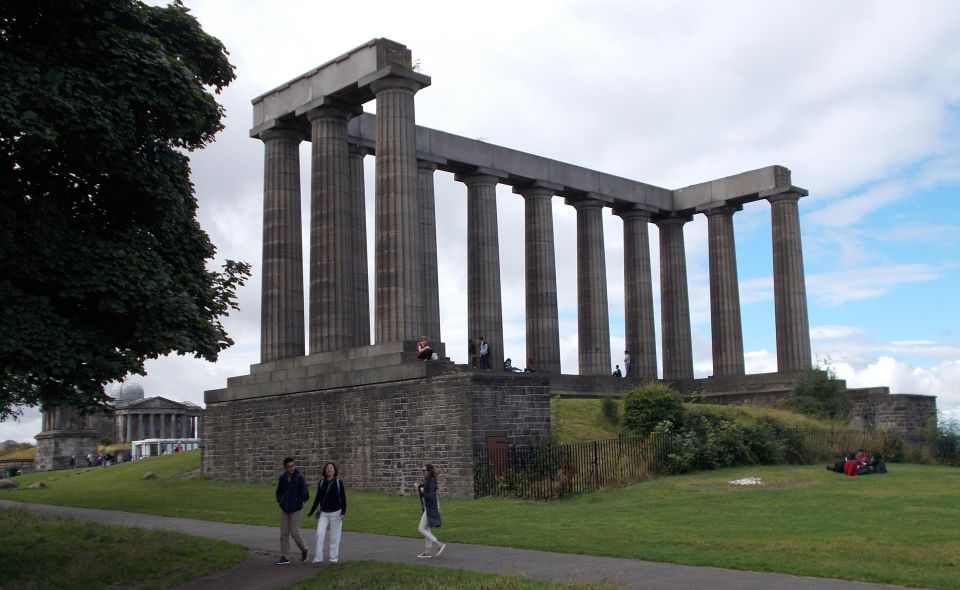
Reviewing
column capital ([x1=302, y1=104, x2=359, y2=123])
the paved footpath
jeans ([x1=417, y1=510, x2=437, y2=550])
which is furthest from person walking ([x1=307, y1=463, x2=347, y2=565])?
column capital ([x1=302, y1=104, x2=359, y2=123])

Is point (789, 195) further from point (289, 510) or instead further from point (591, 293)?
point (289, 510)

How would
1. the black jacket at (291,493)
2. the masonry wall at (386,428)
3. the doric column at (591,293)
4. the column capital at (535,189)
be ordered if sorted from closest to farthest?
the black jacket at (291,493) < the masonry wall at (386,428) < the column capital at (535,189) < the doric column at (591,293)

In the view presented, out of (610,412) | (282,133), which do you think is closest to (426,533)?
(610,412)

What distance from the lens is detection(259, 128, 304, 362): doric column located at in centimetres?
4125

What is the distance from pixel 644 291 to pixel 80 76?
40.3m

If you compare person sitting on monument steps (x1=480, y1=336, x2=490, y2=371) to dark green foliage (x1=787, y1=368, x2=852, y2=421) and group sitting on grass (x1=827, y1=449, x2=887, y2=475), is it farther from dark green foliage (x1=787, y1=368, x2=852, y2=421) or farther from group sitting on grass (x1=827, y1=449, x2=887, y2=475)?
group sitting on grass (x1=827, y1=449, x2=887, y2=475)

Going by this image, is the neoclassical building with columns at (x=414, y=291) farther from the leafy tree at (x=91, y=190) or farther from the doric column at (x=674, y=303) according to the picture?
the leafy tree at (x=91, y=190)

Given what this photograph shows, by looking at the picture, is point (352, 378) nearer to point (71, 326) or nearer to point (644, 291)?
point (71, 326)

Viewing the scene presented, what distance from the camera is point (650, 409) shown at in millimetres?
33719

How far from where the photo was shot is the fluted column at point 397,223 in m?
35.3

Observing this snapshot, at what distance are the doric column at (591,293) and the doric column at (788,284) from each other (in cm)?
896

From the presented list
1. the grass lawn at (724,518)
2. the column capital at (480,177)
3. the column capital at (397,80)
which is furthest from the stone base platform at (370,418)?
the column capital at (480,177)

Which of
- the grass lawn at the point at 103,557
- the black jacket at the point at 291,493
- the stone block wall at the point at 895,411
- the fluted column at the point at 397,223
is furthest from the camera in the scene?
the stone block wall at the point at 895,411

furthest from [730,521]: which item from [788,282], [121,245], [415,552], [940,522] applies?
[788,282]
